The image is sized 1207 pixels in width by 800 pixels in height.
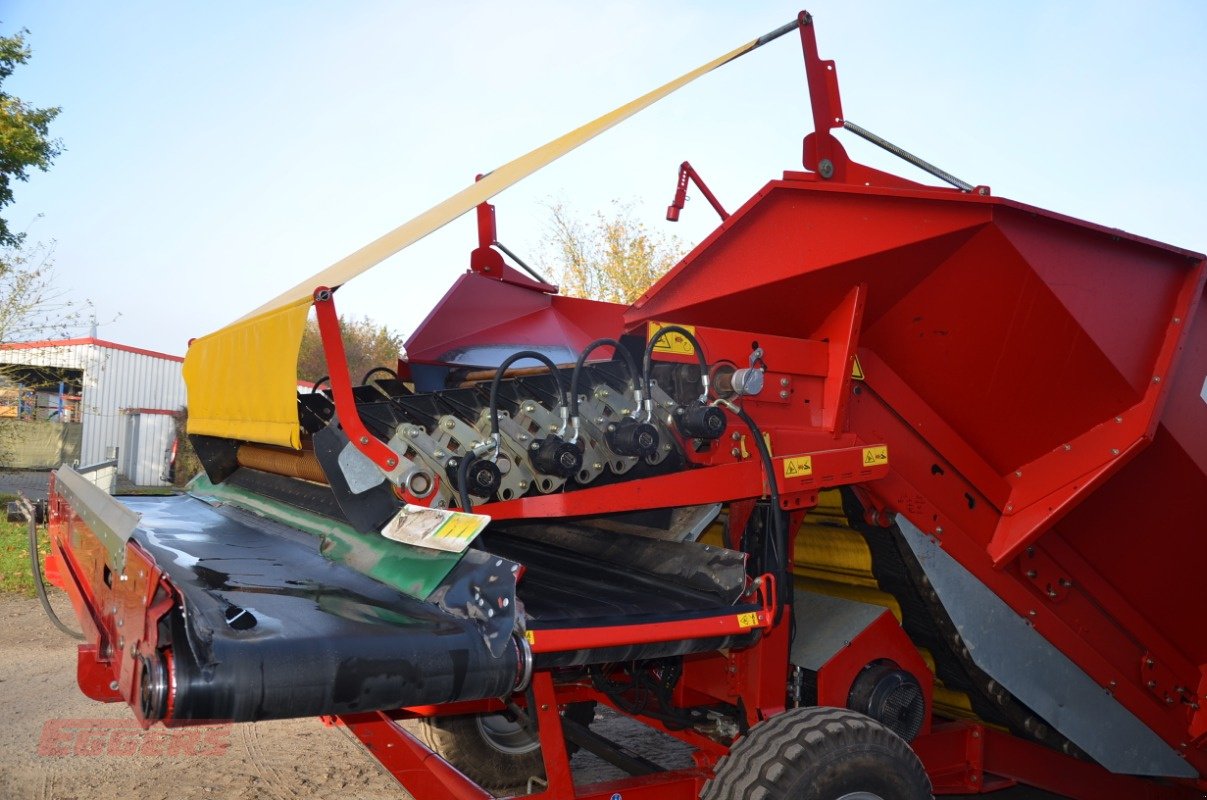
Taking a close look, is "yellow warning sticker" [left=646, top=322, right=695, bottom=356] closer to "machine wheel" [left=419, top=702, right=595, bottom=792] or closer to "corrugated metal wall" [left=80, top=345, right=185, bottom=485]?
"machine wheel" [left=419, top=702, right=595, bottom=792]

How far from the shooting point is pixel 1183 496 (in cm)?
343

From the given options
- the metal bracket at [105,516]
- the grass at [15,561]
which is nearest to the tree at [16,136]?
the grass at [15,561]

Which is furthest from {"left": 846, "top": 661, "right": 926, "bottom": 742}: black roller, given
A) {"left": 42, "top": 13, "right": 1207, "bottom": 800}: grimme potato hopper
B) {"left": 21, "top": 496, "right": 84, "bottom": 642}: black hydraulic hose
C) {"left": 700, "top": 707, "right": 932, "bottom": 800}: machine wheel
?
{"left": 21, "top": 496, "right": 84, "bottom": 642}: black hydraulic hose

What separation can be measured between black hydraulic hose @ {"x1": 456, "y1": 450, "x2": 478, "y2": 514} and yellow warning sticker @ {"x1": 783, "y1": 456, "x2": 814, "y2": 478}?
0.99 m

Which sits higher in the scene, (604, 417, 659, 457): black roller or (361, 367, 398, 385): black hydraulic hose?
(361, 367, 398, 385): black hydraulic hose

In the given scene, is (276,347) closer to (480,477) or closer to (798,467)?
(480,477)

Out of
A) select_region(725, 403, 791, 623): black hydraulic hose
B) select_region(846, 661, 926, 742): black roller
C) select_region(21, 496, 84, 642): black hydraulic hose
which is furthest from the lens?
select_region(21, 496, 84, 642): black hydraulic hose

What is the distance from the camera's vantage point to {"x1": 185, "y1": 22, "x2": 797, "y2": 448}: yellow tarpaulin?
8.79 ft

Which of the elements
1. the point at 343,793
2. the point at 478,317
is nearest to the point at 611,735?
the point at 343,793

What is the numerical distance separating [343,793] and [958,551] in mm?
2821

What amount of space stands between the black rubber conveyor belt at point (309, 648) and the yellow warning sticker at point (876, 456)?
58.8 inches

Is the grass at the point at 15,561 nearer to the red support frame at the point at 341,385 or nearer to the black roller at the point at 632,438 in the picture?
the red support frame at the point at 341,385

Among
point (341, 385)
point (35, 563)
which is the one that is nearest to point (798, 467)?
point (341, 385)

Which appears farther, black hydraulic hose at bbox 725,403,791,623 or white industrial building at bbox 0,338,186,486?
white industrial building at bbox 0,338,186,486
